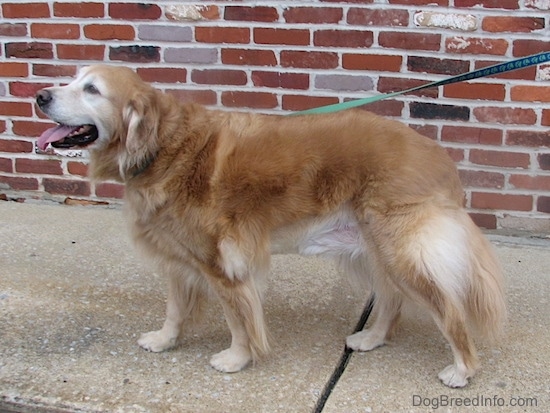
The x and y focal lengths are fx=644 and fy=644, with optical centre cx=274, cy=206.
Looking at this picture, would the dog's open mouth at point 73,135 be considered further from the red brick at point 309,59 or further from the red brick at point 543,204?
the red brick at point 543,204

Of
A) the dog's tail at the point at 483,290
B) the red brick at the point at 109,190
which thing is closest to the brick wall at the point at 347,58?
the red brick at the point at 109,190

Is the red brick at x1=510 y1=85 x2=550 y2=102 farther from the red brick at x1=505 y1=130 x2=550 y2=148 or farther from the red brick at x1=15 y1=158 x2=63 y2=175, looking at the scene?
the red brick at x1=15 y1=158 x2=63 y2=175

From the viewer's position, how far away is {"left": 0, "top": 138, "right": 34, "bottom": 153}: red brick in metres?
4.33

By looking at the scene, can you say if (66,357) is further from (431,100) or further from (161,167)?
(431,100)

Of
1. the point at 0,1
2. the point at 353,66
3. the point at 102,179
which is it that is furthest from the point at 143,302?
the point at 0,1

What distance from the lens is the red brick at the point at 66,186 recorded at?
4.34 metres

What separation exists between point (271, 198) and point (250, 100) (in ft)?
5.16

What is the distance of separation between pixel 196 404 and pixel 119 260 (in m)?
1.41

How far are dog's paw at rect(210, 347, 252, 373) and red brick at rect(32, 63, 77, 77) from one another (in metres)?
2.36

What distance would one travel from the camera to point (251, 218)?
2.57 meters

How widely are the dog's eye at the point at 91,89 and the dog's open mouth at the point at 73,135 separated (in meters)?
0.13

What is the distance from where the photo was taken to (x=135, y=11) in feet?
13.0

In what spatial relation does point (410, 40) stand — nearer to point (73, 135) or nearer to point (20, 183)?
point (73, 135)

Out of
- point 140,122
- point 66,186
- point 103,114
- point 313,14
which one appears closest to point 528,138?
point 313,14
